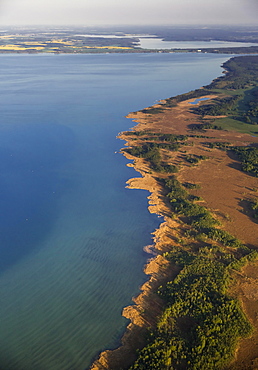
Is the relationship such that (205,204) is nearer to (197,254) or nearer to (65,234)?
(197,254)

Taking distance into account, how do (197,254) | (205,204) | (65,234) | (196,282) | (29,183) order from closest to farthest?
(196,282) < (197,254) < (65,234) < (205,204) < (29,183)

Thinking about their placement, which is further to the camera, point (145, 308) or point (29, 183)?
point (29, 183)

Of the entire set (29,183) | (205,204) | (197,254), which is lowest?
(197,254)

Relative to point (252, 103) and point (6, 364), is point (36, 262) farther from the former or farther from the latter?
point (252, 103)

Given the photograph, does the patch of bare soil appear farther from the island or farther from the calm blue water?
the calm blue water

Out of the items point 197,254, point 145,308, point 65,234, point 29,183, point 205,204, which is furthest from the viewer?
point 29,183

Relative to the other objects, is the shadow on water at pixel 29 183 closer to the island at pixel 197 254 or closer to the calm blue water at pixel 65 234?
the calm blue water at pixel 65 234

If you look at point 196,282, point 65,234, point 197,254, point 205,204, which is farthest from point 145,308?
point 205,204

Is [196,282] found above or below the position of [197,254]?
below
